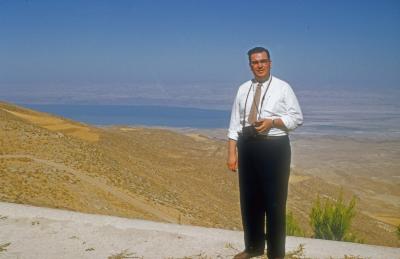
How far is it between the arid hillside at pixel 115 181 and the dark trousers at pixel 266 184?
7914mm

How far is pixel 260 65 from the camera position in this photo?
4793 mm

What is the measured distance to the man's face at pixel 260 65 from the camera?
188 inches

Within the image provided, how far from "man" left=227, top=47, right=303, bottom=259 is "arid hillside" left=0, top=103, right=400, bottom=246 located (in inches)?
316

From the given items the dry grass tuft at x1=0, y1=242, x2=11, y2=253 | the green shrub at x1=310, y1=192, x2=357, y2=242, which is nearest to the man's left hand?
the dry grass tuft at x1=0, y1=242, x2=11, y2=253

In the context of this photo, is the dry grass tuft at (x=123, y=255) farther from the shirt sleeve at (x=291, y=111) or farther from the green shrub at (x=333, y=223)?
the green shrub at (x=333, y=223)

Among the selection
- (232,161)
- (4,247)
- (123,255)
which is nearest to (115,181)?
(4,247)

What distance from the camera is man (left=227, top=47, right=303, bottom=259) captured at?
15.7 feet

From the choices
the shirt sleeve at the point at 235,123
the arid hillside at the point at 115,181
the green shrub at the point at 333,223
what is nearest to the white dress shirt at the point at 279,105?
the shirt sleeve at the point at 235,123

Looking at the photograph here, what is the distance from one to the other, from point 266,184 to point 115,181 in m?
14.2

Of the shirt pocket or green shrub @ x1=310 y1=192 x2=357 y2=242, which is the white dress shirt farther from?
green shrub @ x1=310 y1=192 x2=357 y2=242

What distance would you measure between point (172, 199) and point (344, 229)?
337 inches

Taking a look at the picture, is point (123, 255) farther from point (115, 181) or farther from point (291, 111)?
point (115, 181)

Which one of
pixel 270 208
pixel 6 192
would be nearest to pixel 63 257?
pixel 270 208

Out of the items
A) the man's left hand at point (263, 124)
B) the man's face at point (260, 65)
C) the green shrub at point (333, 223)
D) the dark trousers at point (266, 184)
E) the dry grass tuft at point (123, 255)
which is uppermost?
the man's face at point (260, 65)
